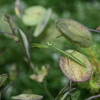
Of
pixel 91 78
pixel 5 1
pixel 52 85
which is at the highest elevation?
pixel 91 78

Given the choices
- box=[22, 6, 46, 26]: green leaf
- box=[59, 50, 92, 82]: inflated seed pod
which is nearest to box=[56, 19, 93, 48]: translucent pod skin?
box=[59, 50, 92, 82]: inflated seed pod

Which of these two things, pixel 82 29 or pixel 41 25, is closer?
pixel 82 29

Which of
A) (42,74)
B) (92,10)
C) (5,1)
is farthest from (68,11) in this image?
(42,74)

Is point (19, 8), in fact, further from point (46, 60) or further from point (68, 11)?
point (68, 11)

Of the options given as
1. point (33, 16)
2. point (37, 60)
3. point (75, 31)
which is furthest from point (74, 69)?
point (37, 60)

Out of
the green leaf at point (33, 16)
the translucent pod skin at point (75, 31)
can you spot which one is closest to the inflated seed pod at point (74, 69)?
the translucent pod skin at point (75, 31)

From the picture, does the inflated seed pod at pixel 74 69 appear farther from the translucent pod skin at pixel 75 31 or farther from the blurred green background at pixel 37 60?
the blurred green background at pixel 37 60
